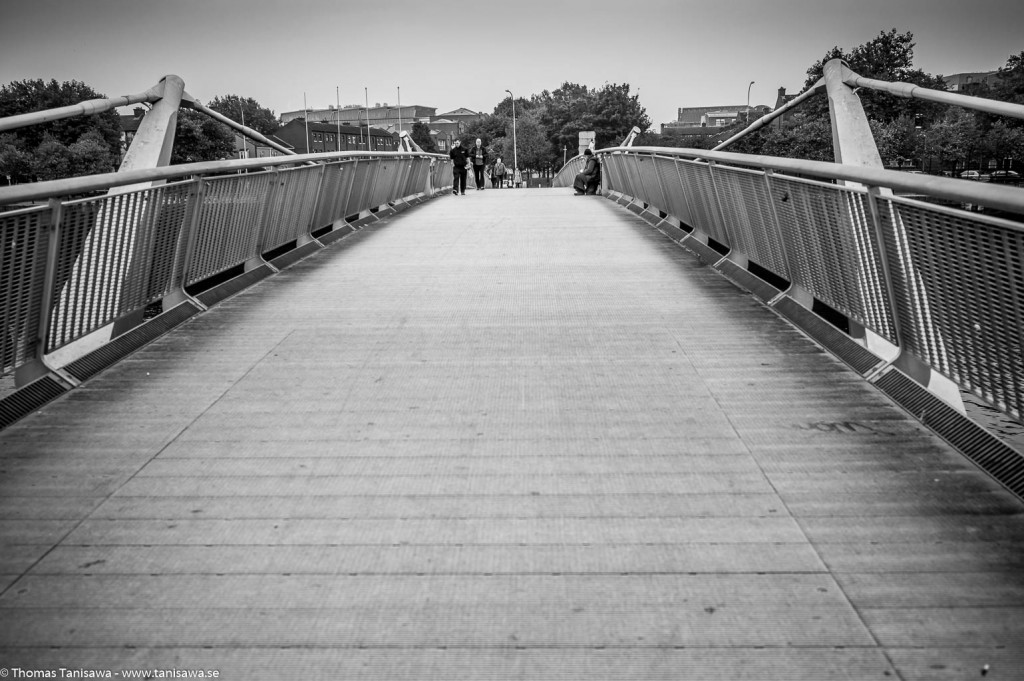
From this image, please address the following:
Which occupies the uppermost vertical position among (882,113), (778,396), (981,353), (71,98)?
(71,98)

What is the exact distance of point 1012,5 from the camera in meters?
156

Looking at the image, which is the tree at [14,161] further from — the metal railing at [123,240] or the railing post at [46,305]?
the railing post at [46,305]

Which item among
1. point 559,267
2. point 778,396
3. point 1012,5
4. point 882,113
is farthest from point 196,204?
point 1012,5

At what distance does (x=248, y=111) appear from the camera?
188250 millimetres

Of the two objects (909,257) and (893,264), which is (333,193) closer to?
(893,264)

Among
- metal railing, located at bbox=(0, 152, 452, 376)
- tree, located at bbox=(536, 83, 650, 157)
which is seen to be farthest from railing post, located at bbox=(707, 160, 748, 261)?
tree, located at bbox=(536, 83, 650, 157)

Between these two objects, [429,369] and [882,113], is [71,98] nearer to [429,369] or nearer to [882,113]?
[882,113]

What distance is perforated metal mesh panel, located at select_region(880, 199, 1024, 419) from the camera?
399 centimetres

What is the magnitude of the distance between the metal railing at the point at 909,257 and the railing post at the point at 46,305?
4.73 meters

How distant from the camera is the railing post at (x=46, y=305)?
5.53 m

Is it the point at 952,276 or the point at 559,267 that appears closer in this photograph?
the point at 952,276

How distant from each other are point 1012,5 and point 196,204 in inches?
7059

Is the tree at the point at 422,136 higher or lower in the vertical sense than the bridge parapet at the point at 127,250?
higher

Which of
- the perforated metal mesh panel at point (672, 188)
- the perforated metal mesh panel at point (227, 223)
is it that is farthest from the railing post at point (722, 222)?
the perforated metal mesh panel at point (227, 223)
